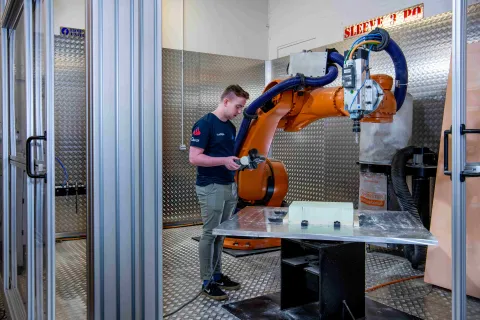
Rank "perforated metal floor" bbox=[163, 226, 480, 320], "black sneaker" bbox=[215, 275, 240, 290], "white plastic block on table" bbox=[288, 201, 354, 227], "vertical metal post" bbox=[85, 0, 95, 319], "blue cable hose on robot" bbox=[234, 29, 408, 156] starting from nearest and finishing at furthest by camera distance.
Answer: "vertical metal post" bbox=[85, 0, 95, 319] < "white plastic block on table" bbox=[288, 201, 354, 227] < "blue cable hose on robot" bbox=[234, 29, 408, 156] < "perforated metal floor" bbox=[163, 226, 480, 320] < "black sneaker" bbox=[215, 275, 240, 290]

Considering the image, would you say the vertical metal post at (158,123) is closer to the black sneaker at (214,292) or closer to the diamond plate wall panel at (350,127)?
the black sneaker at (214,292)

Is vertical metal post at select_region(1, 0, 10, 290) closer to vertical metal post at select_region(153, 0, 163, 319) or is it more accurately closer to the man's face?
the man's face

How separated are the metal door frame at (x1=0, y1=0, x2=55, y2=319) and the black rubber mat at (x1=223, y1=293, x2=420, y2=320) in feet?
4.48

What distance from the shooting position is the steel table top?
2.22 meters

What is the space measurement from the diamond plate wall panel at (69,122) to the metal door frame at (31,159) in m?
1.01

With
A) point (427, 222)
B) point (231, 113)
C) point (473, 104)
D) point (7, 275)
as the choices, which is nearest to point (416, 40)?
point (473, 104)

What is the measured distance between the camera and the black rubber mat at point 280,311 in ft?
9.85

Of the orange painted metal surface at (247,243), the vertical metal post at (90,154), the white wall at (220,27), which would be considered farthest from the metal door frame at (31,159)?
the white wall at (220,27)

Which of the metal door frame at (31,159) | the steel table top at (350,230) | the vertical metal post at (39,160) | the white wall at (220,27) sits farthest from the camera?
the white wall at (220,27)

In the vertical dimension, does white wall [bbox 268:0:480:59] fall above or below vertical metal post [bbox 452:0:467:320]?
above

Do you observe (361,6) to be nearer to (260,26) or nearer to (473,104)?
(260,26)

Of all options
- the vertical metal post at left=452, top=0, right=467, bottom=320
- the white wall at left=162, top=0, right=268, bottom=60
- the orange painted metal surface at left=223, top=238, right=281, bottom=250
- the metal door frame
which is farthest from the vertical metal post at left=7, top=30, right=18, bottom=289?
the vertical metal post at left=452, top=0, right=467, bottom=320

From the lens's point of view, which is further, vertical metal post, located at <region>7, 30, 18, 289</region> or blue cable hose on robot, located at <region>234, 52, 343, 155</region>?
blue cable hose on robot, located at <region>234, 52, 343, 155</region>

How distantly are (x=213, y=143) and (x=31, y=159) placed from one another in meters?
1.46
